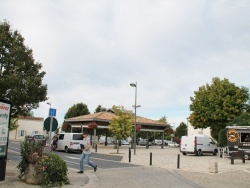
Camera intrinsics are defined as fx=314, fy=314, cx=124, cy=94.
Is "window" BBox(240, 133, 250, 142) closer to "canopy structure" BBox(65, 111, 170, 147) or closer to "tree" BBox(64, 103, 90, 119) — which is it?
"canopy structure" BBox(65, 111, 170, 147)

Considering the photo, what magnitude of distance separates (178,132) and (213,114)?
5310 centimetres

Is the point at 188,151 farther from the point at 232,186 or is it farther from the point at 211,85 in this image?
the point at 232,186

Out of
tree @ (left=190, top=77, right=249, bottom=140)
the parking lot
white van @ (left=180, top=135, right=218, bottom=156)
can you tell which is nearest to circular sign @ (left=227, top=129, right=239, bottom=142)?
the parking lot

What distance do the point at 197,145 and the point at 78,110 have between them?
4058cm

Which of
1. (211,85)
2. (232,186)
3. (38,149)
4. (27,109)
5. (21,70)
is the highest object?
(211,85)

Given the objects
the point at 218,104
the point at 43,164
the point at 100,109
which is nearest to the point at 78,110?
the point at 100,109

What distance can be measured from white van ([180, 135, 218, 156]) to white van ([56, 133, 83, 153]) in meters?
10.3

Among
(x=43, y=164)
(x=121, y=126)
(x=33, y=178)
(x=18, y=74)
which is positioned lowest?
(x=33, y=178)

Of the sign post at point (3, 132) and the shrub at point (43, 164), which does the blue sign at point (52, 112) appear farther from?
the sign post at point (3, 132)

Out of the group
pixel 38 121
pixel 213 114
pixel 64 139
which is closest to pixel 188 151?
pixel 213 114

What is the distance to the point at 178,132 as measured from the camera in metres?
86.1

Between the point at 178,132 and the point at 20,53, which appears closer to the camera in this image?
the point at 20,53

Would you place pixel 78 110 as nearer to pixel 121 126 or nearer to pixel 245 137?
pixel 121 126

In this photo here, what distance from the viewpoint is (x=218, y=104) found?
113 feet
